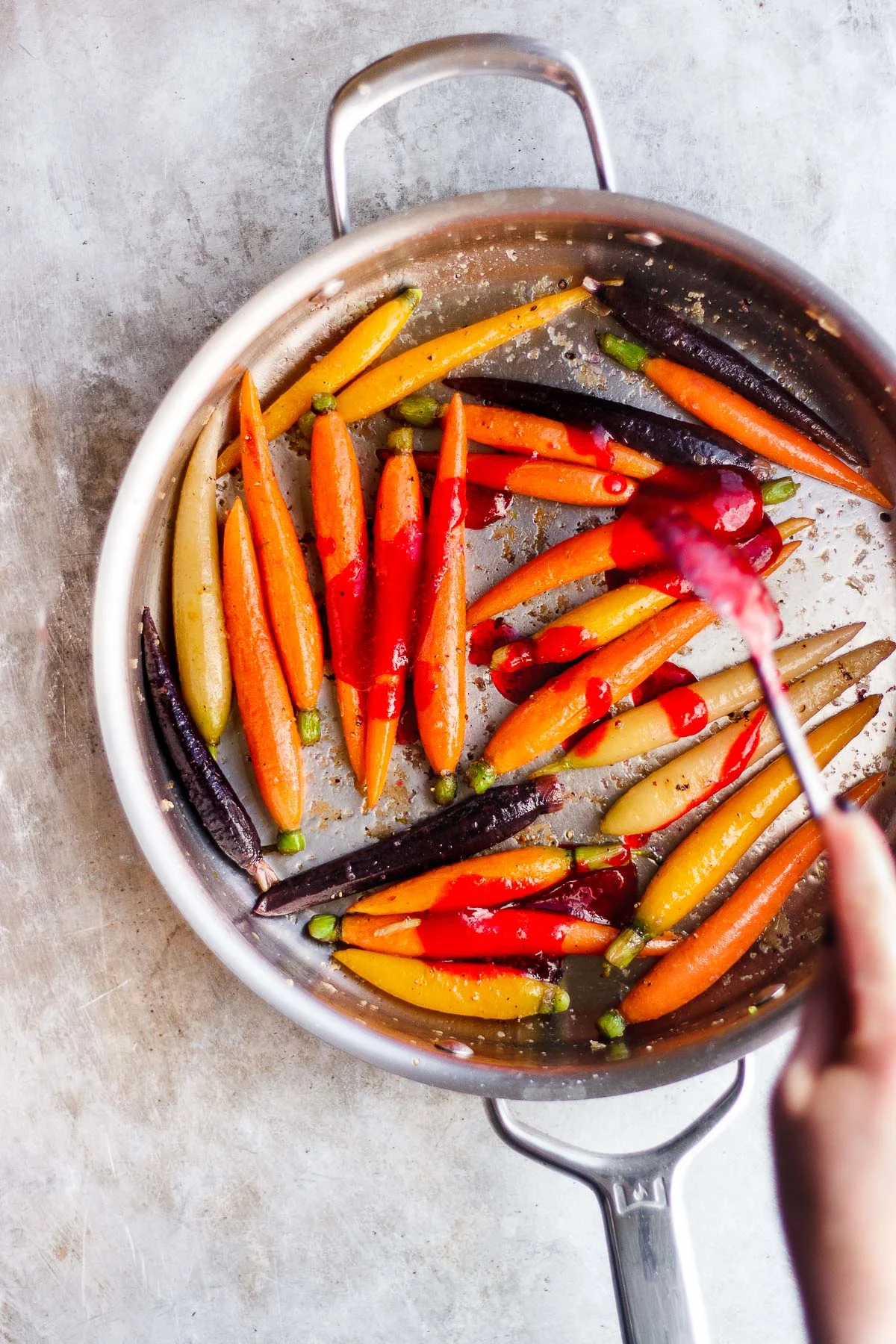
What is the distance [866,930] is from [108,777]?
1533 mm

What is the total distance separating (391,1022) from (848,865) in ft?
4.24

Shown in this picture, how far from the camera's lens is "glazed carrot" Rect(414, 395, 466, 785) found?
1.67 m

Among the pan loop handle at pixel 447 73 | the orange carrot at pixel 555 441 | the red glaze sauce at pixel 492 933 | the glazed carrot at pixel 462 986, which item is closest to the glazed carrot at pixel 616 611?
the orange carrot at pixel 555 441

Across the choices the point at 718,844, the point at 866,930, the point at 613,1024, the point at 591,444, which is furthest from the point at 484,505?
the point at 866,930

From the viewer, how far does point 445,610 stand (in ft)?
5.46

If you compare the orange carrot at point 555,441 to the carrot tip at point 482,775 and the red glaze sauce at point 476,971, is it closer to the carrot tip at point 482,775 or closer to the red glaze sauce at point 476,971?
the carrot tip at point 482,775

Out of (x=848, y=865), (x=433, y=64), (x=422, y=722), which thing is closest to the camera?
(x=848, y=865)

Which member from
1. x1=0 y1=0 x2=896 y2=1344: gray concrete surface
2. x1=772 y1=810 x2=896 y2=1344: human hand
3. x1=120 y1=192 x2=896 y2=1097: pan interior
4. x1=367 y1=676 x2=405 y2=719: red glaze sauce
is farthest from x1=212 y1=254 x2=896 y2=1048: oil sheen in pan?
x1=772 y1=810 x2=896 y2=1344: human hand

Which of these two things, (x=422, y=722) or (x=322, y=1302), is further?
(x=322, y=1302)

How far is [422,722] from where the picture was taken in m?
1.69

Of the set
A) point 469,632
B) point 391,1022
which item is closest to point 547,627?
point 469,632

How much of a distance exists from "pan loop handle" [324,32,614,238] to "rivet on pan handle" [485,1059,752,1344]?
1678 millimetres

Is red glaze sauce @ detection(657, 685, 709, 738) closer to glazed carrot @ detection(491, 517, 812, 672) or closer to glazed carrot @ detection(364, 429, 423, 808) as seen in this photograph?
glazed carrot @ detection(491, 517, 812, 672)

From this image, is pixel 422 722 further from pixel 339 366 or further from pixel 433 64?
pixel 433 64
